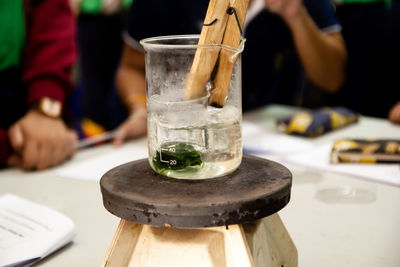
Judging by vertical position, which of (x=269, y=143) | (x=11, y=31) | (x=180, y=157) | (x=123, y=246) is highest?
(x=11, y=31)

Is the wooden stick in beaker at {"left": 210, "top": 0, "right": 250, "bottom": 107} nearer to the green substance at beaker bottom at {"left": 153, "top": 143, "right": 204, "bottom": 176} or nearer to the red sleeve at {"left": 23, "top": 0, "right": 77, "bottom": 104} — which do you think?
the green substance at beaker bottom at {"left": 153, "top": 143, "right": 204, "bottom": 176}

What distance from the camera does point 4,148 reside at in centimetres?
122

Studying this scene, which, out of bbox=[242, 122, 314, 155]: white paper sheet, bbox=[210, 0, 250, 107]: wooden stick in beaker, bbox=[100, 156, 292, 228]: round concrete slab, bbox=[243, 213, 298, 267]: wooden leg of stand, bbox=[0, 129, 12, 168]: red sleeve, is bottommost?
bbox=[242, 122, 314, 155]: white paper sheet

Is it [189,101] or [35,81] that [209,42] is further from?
[35,81]

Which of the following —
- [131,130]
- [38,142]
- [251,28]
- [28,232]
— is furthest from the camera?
[251,28]

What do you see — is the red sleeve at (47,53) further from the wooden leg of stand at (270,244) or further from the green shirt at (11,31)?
the wooden leg of stand at (270,244)

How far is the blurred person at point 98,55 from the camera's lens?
294 cm

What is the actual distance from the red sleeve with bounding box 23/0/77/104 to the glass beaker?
789 mm

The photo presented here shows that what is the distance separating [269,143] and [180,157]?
76 centimetres

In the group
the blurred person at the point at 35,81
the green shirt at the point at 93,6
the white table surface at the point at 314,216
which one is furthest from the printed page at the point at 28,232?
the green shirt at the point at 93,6

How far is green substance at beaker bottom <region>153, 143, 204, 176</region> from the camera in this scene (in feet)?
1.91

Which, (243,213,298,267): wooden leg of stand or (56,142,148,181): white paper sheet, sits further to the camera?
(56,142,148,181): white paper sheet

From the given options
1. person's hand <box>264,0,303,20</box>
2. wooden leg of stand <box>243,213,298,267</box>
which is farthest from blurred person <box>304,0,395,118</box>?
wooden leg of stand <box>243,213,298,267</box>

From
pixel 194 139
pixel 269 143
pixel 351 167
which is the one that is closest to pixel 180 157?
pixel 194 139
